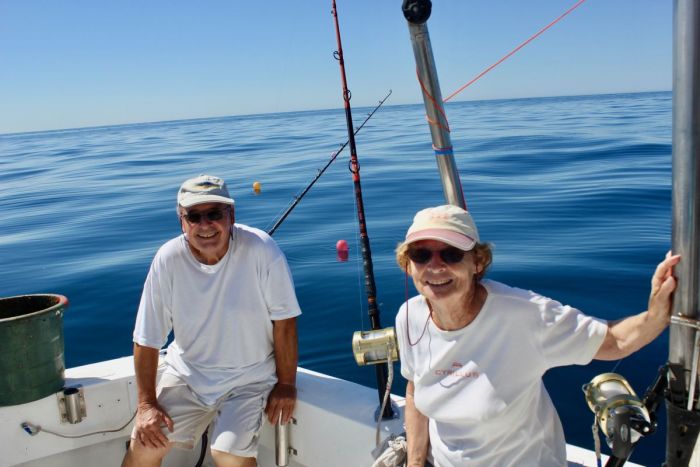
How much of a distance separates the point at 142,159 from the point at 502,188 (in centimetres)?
1324

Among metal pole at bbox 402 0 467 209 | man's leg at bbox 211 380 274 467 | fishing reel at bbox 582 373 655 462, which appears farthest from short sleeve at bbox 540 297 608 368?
man's leg at bbox 211 380 274 467

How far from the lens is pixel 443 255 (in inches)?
69.2

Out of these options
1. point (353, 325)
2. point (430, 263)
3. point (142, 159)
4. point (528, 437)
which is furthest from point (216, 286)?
point (142, 159)

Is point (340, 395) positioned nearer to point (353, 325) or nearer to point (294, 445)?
point (294, 445)

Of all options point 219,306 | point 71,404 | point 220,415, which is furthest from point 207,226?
point 71,404

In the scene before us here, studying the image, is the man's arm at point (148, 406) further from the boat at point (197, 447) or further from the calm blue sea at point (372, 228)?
the calm blue sea at point (372, 228)

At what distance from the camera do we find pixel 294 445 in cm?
262

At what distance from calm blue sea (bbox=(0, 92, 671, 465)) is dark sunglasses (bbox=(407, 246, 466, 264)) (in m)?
1.85

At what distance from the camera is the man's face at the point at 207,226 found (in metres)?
2.46

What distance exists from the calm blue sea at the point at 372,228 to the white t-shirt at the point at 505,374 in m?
1.54

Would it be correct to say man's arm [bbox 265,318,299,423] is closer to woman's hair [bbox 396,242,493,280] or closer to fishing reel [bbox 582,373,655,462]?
woman's hair [bbox 396,242,493,280]

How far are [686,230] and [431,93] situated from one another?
3.28 feet

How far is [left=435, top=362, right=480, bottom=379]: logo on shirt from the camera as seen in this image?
173 centimetres

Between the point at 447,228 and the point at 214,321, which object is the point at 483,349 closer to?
the point at 447,228
